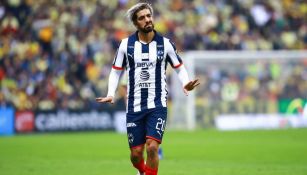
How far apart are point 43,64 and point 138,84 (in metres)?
19.5

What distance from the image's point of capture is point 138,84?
10211 mm

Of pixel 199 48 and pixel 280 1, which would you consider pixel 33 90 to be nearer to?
pixel 199 48

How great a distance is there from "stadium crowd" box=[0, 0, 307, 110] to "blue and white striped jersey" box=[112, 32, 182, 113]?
18381 mm

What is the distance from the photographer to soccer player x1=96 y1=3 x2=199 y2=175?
1011cm

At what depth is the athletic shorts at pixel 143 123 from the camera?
32.9ft

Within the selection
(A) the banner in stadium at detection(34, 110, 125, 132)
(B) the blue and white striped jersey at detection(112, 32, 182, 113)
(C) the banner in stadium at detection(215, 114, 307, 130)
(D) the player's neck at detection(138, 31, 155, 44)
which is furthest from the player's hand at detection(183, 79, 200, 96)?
(C) the banner in stadium at detection(215, 114, 307, 130)

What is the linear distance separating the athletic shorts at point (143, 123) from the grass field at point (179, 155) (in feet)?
8.05

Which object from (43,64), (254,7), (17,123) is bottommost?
(17,123)

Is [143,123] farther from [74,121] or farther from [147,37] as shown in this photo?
[74,121]

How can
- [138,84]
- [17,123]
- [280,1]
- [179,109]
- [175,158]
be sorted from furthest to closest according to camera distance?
[280,1], [179,109], [17,123], [175,158], [138,84]

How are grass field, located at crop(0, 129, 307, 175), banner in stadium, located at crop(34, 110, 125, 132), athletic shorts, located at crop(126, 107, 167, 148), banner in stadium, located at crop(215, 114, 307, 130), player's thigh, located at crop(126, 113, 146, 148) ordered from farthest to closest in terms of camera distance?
banner in stadium, located at crop(215, 114, 307, 130) → banner in stadium, located at crop(34, 110, 125, 132) → grass field, located at crop(0, 129, 307, 175) → player's thigh, located at crop(126, 113, 146, 148) → athletic shorts, located at crop(126, 107, 167, 148)

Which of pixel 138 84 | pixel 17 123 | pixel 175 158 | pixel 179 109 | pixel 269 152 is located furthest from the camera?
pixel 179 109

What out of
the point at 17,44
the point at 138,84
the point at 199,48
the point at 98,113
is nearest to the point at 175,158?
the point at 138,84

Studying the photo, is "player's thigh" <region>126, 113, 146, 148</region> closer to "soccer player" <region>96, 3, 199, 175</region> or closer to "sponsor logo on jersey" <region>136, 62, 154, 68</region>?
"soccer player" <region>96, 3, 199, 175</region>
